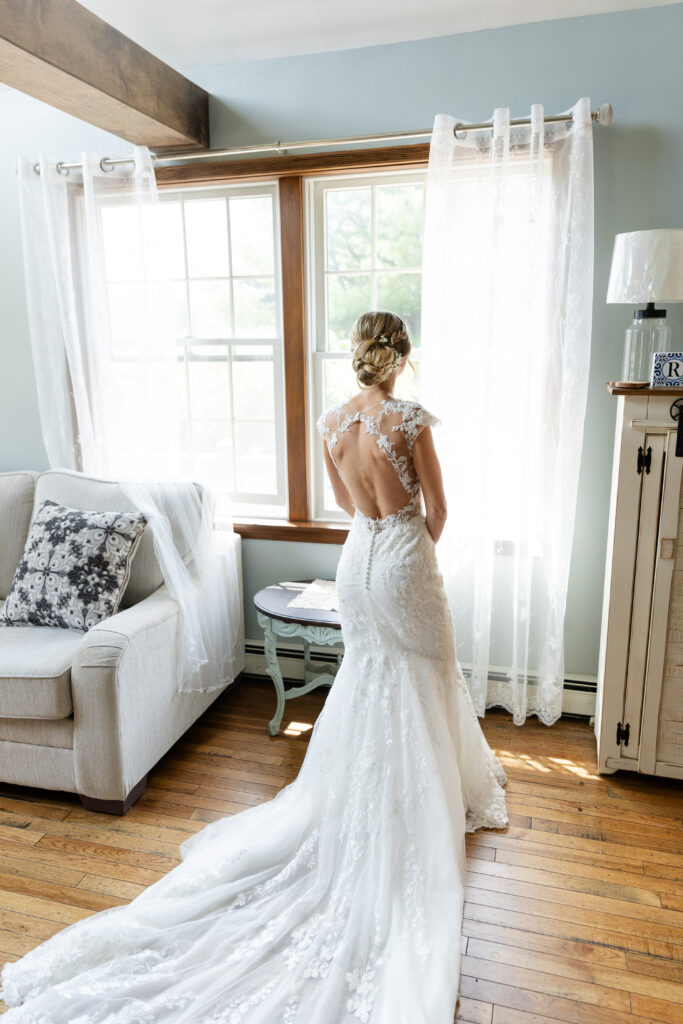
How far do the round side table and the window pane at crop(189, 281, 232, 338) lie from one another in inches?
49.4

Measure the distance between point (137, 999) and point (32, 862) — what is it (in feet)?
2.64

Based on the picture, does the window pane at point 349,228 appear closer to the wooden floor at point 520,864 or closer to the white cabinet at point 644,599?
the white cabinet at point 644,599

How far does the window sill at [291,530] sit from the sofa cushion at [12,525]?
930 millimetres

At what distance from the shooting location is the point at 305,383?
3.24 m

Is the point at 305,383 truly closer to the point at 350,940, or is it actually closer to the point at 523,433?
the point at 523,433

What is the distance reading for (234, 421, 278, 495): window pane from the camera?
342 centimetres

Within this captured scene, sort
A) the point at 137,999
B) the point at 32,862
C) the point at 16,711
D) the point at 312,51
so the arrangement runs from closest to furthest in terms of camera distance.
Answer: the point at 137,999
the point at 32,862
the point at 16,711
the point at 312,51

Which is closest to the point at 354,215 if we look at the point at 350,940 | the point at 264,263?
the point at 264,263

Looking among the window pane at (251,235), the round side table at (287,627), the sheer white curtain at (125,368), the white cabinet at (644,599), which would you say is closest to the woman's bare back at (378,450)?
the round side table at (287,627)

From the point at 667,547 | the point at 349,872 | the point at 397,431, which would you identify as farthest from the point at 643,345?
the point at 349,872

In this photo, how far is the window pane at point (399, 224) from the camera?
3014mm

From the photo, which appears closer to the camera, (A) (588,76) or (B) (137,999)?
(B) (137,999)

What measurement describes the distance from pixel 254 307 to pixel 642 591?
2.08 m

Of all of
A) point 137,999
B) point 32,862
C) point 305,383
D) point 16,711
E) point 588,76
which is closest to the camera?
point 137,999
